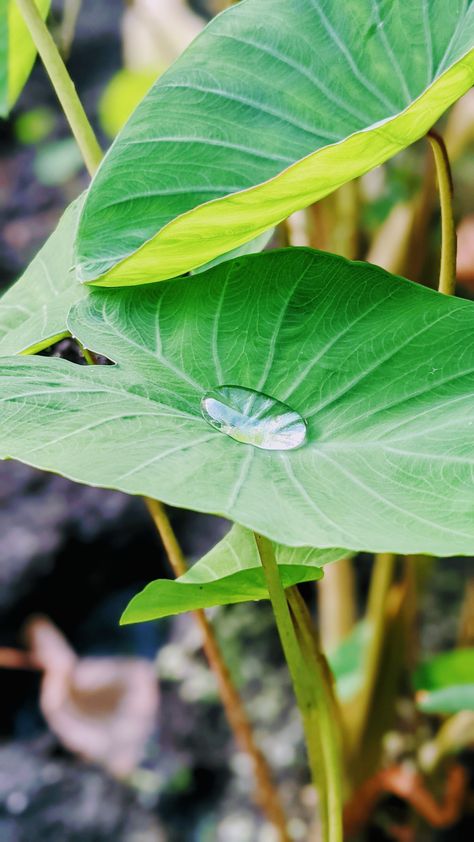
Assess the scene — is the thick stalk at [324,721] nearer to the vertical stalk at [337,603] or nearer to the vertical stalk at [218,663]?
the vertical stalk at [218,663]

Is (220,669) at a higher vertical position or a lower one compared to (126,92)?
lower

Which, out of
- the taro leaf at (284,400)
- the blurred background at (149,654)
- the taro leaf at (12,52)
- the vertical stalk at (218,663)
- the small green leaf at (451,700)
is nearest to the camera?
the taro leaf at (284,400)

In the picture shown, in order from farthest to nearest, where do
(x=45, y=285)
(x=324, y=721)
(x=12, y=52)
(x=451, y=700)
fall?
1. (x=451, y=700)
2. (x=12, y=52)
3. (x=45, y=285)
4. (x=324, y=721)

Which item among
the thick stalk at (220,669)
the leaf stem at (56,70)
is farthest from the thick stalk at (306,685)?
the leaf stem at (56,70)

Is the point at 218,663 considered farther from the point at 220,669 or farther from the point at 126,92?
the point at 126,92

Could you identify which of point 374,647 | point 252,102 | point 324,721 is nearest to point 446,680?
point 374,647

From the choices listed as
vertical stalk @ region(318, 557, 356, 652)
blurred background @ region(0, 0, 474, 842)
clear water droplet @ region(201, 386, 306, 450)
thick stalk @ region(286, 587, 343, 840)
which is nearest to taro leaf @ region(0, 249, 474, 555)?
clear water droplet @ region(201, 386, 306, 450)
